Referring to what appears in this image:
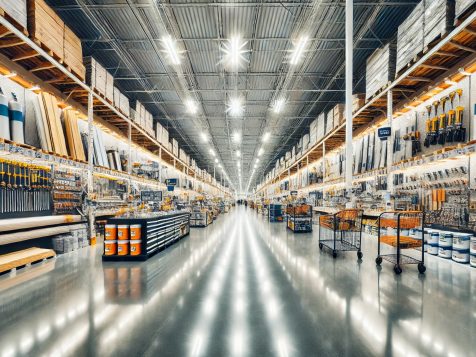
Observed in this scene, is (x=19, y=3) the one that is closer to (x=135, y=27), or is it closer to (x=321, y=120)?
(x=135, y=27)

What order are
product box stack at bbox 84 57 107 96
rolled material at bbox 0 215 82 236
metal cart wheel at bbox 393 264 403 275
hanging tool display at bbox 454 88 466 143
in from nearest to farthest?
metal cart wheel at bbox 393 264 403 275, rolled material at bbox 0 215 82 236, hanging tool display at bbox 454 88 466 143, product box stack at bbox 84 57 107 96

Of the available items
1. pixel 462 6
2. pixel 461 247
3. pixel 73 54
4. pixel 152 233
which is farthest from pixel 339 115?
pixel 73 54

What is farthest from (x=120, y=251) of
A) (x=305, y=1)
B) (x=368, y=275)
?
(x=305, y=1)

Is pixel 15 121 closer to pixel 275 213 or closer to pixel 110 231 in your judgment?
pixel 110 231

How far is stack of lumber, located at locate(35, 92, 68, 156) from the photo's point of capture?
5.85m

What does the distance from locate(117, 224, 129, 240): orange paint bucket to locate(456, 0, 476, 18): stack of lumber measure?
7.34m

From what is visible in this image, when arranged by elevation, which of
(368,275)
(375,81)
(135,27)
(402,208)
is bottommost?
(368,275)

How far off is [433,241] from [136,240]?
636 cm

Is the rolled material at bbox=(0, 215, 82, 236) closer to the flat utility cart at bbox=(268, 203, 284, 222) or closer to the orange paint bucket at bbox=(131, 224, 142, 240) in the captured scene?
the orange paint bucket at bbox=(131, 224, 142, 240)

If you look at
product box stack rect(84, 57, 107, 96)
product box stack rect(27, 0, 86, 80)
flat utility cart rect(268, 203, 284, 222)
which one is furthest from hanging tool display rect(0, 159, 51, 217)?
flat utility cart rect(268, 203, 284, 222)

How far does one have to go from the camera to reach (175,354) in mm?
2170

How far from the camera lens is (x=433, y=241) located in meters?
5.67

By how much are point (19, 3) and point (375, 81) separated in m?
8.45

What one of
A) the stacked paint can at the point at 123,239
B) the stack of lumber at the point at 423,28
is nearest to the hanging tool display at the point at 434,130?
the stack of lumber at the point at 423,28
